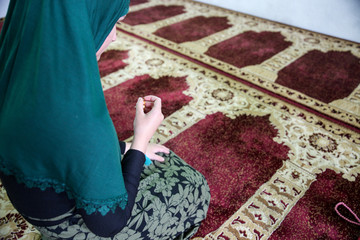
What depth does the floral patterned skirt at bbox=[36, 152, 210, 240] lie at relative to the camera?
0.75m

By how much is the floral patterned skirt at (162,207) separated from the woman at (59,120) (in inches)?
2.9

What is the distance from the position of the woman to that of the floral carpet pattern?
692 mm

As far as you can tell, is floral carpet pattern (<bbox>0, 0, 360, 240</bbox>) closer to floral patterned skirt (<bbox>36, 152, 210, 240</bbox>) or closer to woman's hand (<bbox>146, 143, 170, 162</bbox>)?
floral patterned skirt (<bbox>36, 152, 210, 240</bbox>)

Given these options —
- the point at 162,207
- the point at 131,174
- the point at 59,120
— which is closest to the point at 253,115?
the point at 162,207

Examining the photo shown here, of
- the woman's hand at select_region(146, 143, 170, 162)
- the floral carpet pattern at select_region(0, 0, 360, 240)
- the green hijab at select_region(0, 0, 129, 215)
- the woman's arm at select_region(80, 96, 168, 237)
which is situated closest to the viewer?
the green hijab at select_region(0, 0, 129, 215)

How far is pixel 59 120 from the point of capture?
0.52 meters

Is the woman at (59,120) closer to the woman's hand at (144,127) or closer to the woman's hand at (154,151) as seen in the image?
the woman's hand at (144,127)

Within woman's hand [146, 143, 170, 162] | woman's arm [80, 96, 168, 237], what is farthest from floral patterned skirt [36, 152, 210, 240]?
woman's arm [80, 96, 168, 237]

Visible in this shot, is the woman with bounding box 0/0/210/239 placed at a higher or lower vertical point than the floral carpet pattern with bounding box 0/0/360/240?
higher

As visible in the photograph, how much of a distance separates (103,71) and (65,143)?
75.2 inches

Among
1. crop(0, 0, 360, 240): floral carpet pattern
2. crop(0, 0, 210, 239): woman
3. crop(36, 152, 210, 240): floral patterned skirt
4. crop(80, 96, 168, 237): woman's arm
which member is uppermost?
crop(0, 0, 210, 239): woman

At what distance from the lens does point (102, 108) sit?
1.87 ft

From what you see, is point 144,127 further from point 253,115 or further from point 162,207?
point 253,115

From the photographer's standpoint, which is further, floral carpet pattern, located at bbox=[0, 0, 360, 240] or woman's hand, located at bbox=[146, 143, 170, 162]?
floral carpet pattern, located at bbox=[0, 0, 360, 240]
